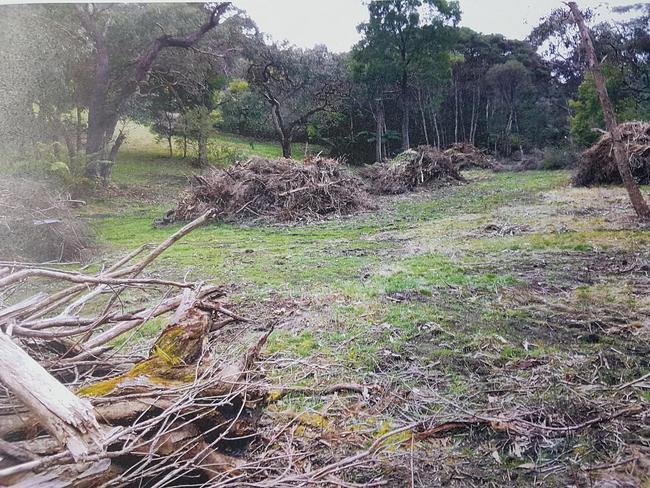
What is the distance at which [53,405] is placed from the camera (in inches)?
31.3

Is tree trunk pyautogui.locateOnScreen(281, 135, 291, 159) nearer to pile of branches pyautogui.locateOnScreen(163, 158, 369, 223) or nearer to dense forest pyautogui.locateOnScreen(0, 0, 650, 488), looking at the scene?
dense forest pyautogui.locateOnScreen(0, 0, 650, 488)

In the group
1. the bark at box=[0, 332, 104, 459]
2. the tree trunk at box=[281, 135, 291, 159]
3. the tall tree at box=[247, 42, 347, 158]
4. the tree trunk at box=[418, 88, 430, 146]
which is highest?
the tall tree at box=[247, 42, 347, 158]

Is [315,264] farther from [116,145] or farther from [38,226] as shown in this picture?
[38,226]

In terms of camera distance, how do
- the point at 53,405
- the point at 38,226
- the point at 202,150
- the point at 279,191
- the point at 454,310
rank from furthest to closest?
1. the point at 279,191
2. the point at 202,150
3. the point at 38,226
4. the point at 454,310
5. the point at 53,405

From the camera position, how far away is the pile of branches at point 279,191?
4199 millimetres

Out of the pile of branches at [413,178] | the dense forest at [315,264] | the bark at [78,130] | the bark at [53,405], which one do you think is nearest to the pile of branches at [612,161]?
the dense forest at [315,264]

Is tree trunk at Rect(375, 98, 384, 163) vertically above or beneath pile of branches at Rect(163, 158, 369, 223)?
above

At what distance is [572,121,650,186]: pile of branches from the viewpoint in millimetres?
4355

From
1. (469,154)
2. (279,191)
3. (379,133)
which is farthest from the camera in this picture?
(279,191)

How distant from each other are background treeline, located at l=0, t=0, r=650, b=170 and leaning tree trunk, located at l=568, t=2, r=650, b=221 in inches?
2.2

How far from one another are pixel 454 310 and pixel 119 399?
1.42m

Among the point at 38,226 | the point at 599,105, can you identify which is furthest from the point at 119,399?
the point at 599,105

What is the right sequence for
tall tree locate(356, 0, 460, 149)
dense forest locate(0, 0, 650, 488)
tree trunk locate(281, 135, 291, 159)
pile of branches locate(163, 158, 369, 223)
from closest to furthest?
dense forest locate(0, 0, 650, 488) → tall tree locate(356, 0, 460, 149) → tree trunk locate(281, 135, 291, 159) → pile of branches locate(163, 158, 369, 223)

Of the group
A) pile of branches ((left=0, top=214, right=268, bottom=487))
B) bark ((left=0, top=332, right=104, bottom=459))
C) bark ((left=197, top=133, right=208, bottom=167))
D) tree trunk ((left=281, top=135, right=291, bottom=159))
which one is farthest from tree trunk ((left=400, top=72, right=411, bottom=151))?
bark ((left=0, top=332, right=104, bottom=459))
